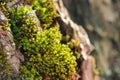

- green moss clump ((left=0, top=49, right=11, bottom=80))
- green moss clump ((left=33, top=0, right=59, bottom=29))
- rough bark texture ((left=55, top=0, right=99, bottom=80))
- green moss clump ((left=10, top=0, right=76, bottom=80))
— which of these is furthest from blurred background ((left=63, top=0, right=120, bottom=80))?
green moss clump ((left=0, top=49, right=11, bottom=80))

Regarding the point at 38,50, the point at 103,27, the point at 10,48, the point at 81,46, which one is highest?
the point at 103,27

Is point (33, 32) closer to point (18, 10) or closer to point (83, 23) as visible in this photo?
point (18, 10)

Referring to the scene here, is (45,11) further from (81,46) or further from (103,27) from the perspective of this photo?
(103,27)

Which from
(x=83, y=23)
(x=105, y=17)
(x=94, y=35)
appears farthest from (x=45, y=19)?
(x=105, y=17)

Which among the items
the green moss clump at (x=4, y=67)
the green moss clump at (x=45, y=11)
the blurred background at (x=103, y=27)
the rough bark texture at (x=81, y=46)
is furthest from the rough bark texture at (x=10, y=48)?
the blurred background at (x=103, y=27)

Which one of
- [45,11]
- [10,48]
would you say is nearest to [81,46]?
[45,11]
